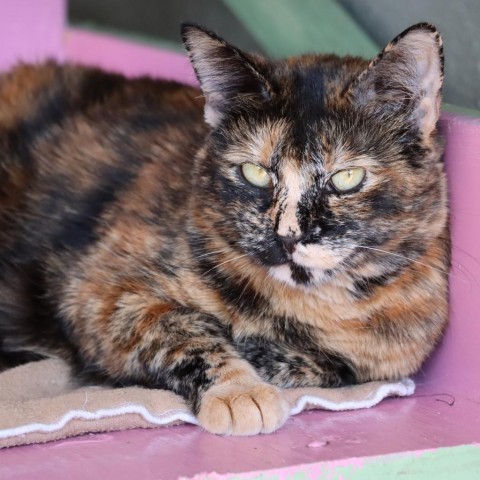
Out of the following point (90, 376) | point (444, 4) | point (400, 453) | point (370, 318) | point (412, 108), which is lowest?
point (90, 376)

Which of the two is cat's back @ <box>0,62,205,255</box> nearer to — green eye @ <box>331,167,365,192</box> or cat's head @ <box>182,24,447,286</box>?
cat's head @ <box>182,24,447,286</box>

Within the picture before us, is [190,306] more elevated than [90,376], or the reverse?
[190,306]

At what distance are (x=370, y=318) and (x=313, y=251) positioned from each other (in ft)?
0.94

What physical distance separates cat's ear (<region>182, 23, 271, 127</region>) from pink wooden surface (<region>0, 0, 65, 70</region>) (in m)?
1.57

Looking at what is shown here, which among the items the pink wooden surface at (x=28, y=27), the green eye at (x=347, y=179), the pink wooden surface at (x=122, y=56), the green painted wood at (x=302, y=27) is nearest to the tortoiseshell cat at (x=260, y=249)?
the green eye at (x=347, y=179)

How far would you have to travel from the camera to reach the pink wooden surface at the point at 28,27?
11.1 feet

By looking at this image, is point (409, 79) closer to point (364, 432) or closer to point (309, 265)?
point (309, 265)

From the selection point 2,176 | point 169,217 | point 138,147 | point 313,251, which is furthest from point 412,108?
point 2,176

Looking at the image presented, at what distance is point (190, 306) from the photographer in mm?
1974

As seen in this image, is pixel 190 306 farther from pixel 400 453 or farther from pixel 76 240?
pixel 400 453

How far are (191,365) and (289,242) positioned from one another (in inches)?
12.2

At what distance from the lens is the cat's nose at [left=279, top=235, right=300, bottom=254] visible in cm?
172

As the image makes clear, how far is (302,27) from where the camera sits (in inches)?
111

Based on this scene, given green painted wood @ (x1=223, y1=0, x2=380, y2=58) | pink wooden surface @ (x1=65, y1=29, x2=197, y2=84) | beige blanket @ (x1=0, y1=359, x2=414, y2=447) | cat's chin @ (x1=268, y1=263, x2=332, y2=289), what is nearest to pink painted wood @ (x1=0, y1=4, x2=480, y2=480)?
beige blanket @ (x1=0, y1=359, x2=414, y2=447)
